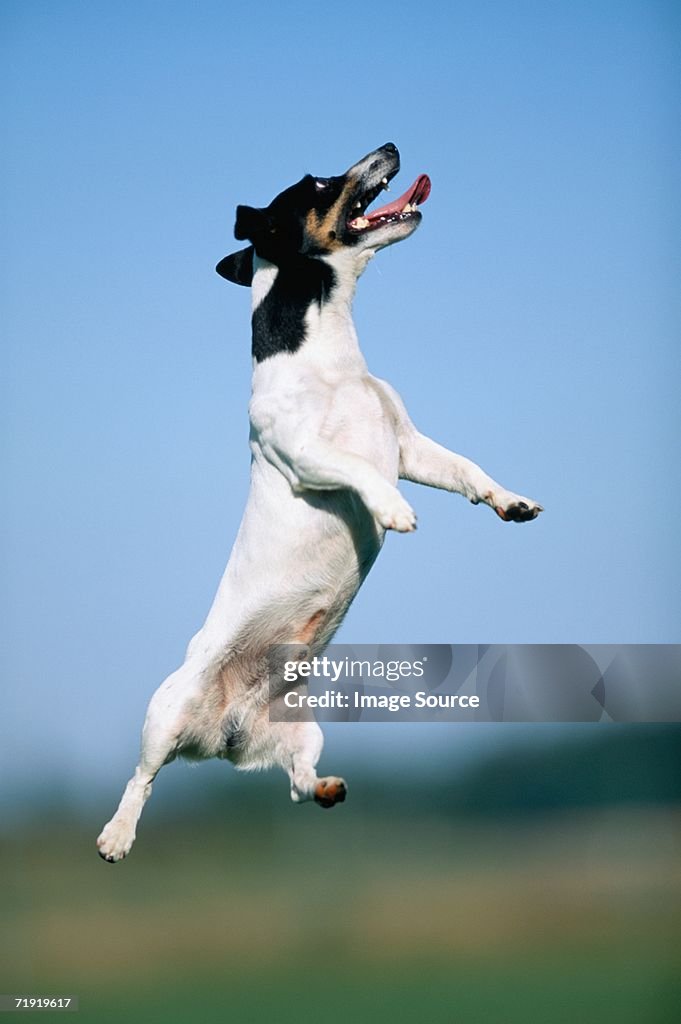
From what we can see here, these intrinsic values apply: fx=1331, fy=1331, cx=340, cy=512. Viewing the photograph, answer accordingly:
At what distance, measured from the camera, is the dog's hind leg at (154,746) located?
6.84m

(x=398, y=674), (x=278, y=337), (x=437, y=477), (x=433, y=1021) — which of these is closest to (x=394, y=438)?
(x=437, y=477)

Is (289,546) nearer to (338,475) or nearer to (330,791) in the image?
(338,475)

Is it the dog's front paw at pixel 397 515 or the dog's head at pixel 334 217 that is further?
the dog's head at pixel 334 217

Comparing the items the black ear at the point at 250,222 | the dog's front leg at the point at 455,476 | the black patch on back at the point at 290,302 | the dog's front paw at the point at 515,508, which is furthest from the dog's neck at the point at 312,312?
the dog's front paw at the point at 515,508

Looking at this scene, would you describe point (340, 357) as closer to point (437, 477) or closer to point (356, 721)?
point (437, 477)

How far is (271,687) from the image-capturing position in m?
7.04

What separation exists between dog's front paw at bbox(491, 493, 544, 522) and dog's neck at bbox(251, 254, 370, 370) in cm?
108

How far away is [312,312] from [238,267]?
0.62 metres

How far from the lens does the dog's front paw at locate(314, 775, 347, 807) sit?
6246 mm

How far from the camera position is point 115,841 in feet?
22.0

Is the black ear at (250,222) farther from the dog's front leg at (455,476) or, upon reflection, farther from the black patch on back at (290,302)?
the dog's front leg at (455,476)

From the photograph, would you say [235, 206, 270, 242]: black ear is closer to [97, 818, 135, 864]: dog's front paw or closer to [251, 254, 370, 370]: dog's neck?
[251, 254, 370, 370]: dog's neck

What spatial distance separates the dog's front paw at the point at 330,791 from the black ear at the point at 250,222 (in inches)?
113

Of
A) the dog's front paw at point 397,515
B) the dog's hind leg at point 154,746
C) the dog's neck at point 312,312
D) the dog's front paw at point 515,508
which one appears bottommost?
the dog's hind leg at point 154,746
